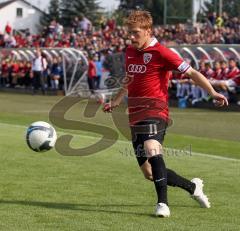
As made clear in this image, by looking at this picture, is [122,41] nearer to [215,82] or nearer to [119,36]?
[119,36]

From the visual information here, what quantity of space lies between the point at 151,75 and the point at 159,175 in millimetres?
1063

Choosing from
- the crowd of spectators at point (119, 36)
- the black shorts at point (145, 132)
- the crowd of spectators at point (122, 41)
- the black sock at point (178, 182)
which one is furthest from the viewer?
the crowd of spectators at point (119, 36)

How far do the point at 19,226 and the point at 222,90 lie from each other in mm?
18800

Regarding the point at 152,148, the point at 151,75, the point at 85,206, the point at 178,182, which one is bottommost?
the point at 85,206

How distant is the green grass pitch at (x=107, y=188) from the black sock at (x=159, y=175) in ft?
0.85

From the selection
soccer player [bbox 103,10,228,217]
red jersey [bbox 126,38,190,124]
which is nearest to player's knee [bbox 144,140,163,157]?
soccer player [bbox 103,10,228,217]

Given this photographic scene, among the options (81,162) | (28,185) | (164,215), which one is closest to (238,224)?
(164,215)

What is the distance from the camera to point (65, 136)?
16.6 m

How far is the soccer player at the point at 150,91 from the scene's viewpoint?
7.95 m

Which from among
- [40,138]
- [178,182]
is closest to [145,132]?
[178,182]

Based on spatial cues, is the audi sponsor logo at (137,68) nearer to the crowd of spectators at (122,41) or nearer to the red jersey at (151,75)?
the red jersey at (151,75)

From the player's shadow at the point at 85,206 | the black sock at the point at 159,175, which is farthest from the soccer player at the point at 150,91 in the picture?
the player's shadow at the point at 85,206

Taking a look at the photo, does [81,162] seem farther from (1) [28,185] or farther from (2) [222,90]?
(2) [222,90]

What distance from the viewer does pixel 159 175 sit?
26.3 ft
